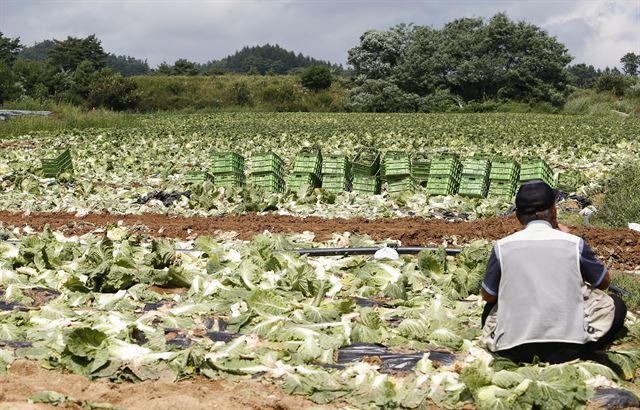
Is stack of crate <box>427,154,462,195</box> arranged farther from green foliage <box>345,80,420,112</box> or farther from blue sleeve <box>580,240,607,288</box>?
green foliage <box>345,80,420,112</box>

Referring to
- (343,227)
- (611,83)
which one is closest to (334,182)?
(343,227)

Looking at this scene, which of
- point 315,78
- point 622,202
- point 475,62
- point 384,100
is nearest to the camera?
point 622,202

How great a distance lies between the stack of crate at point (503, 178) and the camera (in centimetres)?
1442

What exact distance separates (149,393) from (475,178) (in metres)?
10.7

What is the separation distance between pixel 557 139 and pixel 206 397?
22.3 m

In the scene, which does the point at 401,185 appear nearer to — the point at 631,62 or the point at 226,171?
the point at 226,171

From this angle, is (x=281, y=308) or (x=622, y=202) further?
(x=622, y=202)

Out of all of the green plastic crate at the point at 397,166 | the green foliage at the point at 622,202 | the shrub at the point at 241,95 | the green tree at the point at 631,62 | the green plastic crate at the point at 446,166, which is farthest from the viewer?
the green tree at the point at 631,62

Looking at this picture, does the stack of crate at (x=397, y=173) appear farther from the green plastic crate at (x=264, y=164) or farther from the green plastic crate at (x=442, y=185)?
the green plastic crate at (x=264, y=164)

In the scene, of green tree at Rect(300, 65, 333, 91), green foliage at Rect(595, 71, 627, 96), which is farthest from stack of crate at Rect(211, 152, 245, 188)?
green foliage at Rect(595, 71, 627, 96)

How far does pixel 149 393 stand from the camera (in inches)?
191

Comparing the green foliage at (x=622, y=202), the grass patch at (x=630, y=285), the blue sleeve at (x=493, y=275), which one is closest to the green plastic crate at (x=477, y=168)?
the green foliage at (x=622, y=202)

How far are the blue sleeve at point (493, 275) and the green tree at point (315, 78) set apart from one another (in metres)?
68.9

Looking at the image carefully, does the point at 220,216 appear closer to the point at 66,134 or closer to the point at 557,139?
the point at 557,139
